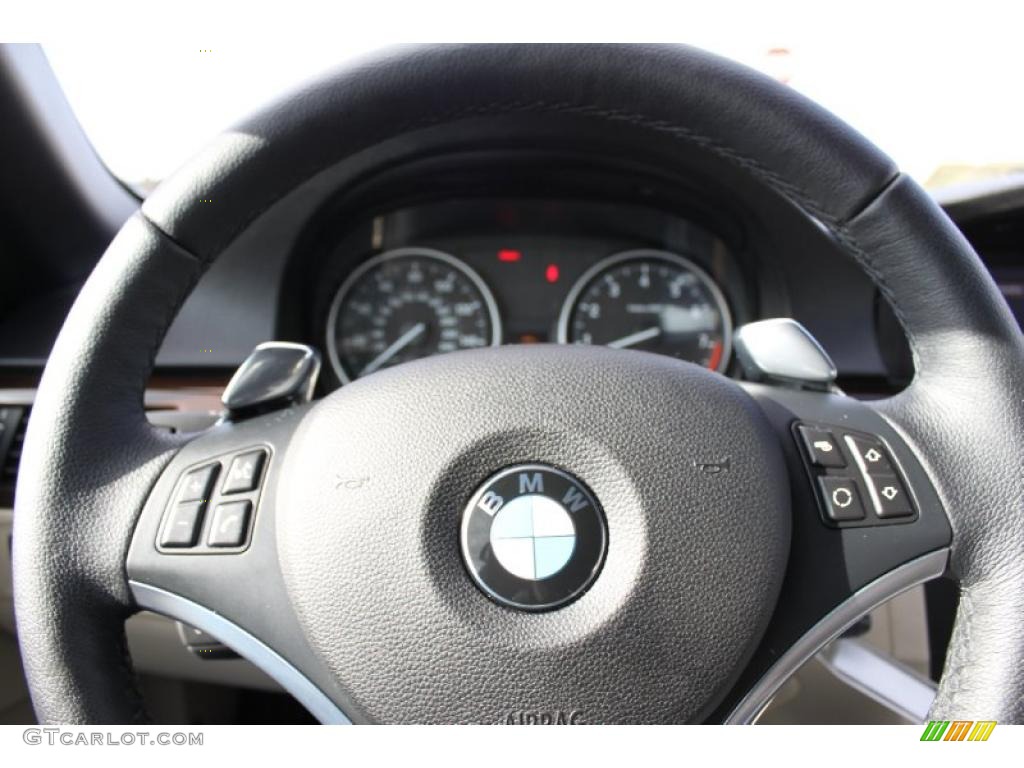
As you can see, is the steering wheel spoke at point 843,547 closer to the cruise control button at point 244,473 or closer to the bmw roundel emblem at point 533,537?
the bmw roundel emblem at point 533,537

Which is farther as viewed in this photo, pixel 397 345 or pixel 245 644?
pixel 397 345

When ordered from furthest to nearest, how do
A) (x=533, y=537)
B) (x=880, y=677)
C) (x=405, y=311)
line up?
(x=405, y=311)
(x=880, y=677)
(x=533, y=537)

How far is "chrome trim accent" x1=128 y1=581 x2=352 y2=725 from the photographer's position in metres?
0.68

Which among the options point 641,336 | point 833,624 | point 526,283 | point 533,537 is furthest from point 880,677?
point 526,283

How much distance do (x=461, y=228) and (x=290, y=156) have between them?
150cm

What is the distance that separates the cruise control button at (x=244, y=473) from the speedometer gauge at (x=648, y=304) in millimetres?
1545

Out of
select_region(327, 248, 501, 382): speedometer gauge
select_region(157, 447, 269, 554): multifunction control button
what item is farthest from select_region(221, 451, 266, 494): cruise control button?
select_region(327, 248, 501, 382): speedometer gauge

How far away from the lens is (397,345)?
222 centimetres

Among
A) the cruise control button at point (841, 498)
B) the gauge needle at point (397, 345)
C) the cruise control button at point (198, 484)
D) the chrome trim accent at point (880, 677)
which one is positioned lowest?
the chrome trim accent at point (880, 677)

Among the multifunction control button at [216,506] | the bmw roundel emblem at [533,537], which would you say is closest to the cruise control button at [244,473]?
the multifunction control button at [216,506]

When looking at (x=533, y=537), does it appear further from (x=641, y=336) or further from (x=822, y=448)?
(x=641, y=336)

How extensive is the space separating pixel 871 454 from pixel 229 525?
0.51 meters

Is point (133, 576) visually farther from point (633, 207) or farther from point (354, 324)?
point (633, 207)

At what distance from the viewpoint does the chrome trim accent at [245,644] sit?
0.68m
